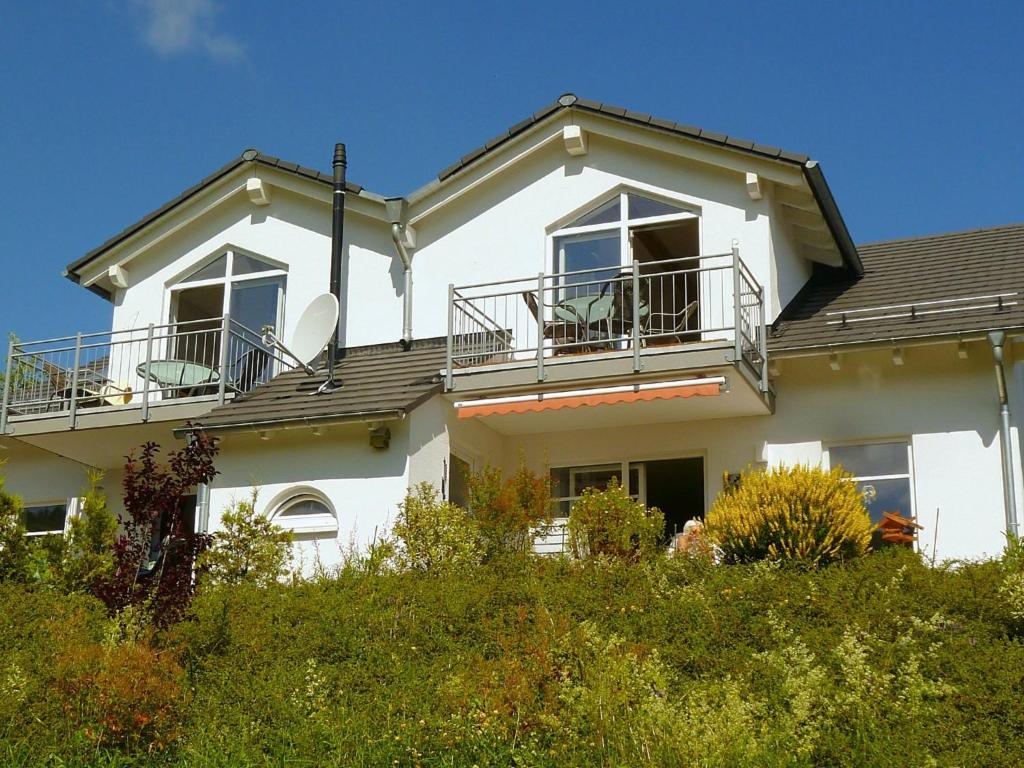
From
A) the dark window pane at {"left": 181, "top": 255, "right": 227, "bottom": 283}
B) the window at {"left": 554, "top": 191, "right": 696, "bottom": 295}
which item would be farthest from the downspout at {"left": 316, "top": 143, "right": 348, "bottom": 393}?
the window at {"left": 554, "top": 191, "right": 696, "bottom": 295}

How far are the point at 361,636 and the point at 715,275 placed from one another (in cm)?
830

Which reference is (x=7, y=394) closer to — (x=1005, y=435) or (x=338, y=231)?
(x=338, y=231)

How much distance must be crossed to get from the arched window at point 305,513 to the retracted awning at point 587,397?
7.57ft

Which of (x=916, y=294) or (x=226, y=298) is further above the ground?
(x=226, y=298)

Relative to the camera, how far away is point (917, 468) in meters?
18.2

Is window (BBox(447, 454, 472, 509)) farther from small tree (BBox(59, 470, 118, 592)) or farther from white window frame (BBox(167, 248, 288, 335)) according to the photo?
small tree (BBox(59, 470, 118, 592))

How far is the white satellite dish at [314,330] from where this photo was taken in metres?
20.3

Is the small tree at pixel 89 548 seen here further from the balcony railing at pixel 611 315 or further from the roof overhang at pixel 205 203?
the roof overhang at pixel 205 203

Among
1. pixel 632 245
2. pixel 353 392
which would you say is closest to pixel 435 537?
pixel 353 392

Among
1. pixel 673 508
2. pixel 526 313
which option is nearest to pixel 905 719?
pixel 673 508

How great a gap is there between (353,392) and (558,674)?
302 inches

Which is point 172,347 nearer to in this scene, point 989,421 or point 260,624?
point 260,624

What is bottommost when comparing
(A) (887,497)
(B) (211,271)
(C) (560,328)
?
(A) (887,497)

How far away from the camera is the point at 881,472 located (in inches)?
729
